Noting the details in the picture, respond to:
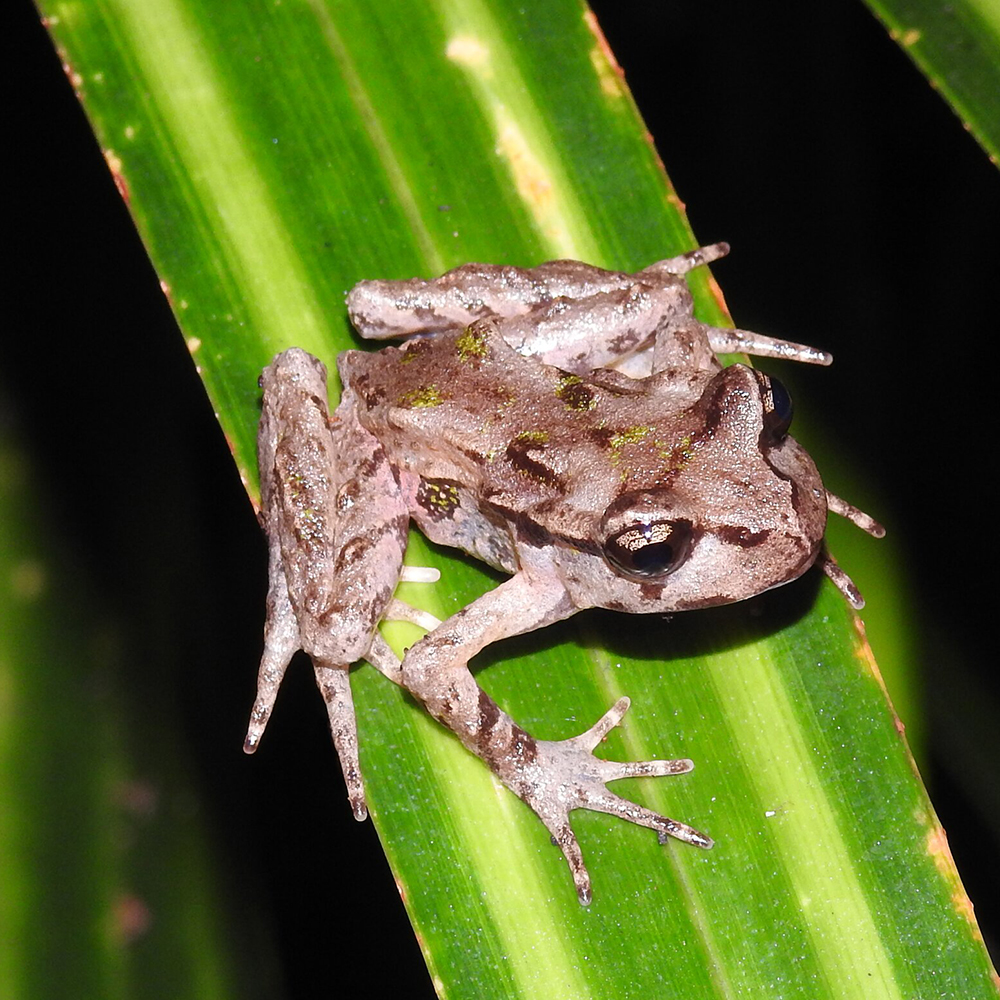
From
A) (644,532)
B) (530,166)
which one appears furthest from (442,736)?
(530,166)

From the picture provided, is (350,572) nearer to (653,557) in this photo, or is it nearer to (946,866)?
(653,557)

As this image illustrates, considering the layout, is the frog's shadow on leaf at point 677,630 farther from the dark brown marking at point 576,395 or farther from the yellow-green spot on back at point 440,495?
the dark brown marking at point 576,395

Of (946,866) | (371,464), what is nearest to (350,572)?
(371,464)

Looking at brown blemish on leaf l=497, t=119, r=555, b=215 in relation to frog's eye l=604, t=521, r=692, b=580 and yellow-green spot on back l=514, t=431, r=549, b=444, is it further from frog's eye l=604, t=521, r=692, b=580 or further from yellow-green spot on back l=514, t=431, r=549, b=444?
frog's eye l=604, t=521, r=692, b=580

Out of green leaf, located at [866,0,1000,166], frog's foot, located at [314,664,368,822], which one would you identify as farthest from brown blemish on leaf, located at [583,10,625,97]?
frog's foot, located at [314,664,368,822]

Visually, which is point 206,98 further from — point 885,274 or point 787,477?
point 885,274
